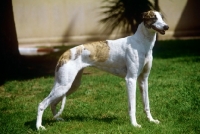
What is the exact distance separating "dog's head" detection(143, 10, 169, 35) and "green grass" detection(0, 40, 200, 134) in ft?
4.43

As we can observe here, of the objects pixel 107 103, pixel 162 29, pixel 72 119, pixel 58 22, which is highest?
pixel 162 29

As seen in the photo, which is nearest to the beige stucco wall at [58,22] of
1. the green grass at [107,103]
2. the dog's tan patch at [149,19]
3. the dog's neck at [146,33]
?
the green grass at [107,103]

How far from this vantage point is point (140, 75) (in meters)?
5.75

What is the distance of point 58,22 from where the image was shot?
16000 millimetres

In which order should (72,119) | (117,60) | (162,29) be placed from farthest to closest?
(72,119) → (117,60) → (162,29)

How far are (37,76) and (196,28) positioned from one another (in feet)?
29.6

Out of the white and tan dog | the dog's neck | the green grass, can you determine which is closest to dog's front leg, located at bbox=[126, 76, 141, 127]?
the white and tan dog

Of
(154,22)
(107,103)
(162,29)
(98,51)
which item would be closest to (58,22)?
(107,103)

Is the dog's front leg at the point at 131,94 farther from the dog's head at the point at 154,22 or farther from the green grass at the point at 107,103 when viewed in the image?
the dog's head at the point at 154,22

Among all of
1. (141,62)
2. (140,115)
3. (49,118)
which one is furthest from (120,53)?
(49,118)

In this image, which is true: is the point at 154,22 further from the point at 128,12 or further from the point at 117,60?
the point at 128,12

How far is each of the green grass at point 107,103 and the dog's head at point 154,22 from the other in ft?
4.43

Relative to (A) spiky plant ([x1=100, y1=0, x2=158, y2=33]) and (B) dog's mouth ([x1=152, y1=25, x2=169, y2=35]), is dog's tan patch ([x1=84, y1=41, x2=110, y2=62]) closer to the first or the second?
(B) dog's mouth ([x1=152, y1=25, x2=169, y2=35])

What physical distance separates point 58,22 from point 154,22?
36.6 ft
